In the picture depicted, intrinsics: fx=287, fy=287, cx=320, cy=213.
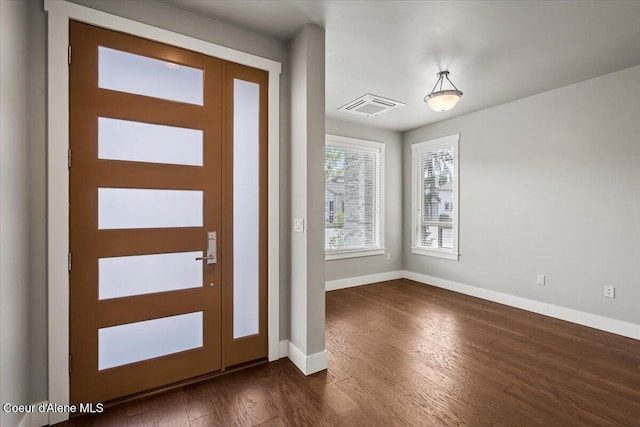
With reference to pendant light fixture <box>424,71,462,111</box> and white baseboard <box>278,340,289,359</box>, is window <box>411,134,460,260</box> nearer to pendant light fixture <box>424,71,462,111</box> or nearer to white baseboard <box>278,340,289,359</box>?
pendant light fixture <box>424,71,462,111</box>

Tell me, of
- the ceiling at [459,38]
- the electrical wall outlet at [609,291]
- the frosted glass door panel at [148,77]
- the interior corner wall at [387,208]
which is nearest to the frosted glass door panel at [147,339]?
the frosted glass door panel at [148,77]

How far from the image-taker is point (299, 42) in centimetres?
250

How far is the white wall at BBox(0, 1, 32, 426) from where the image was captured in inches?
57.6

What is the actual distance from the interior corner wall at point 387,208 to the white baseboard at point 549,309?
0.85 meters

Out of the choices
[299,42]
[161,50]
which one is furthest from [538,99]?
[161,50]

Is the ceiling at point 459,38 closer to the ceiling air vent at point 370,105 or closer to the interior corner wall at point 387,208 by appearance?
the ceiling air vent at point 370,105

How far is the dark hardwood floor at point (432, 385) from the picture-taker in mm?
1868

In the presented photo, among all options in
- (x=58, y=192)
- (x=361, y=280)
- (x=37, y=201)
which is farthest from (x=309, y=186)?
(x=361, y=280)

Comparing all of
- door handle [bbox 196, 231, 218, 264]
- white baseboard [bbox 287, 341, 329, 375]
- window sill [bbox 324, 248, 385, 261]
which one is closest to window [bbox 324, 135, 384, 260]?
window sill [bbox 324, 248, 385, 261]

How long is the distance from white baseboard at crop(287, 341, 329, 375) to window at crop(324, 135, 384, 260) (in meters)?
2.39

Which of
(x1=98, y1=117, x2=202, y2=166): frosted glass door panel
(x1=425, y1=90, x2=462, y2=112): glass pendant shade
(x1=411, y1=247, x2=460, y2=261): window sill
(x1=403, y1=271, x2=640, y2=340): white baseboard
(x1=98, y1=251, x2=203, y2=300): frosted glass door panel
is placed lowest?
(x1=403, y1=271, x2=640, y2=340): white baseboard

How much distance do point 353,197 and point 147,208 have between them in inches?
141

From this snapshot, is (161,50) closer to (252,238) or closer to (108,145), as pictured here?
(108,145)

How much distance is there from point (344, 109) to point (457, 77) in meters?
1.62
